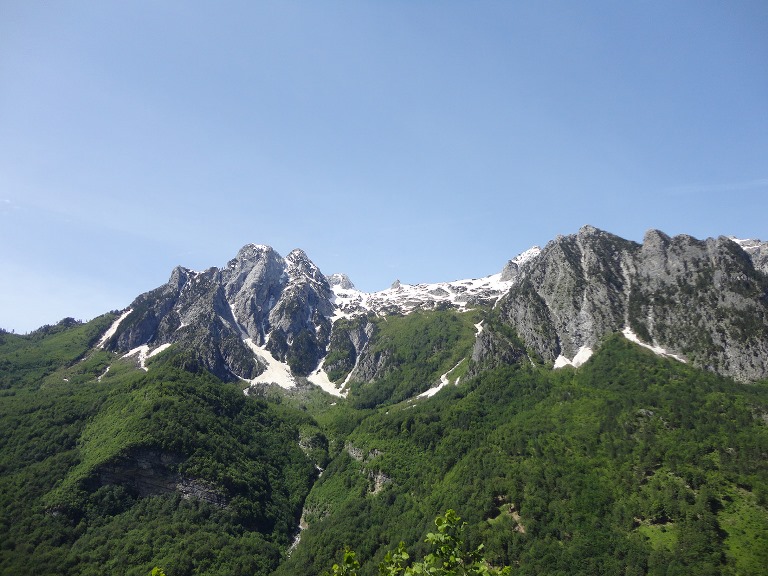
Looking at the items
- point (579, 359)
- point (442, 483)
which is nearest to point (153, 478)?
point (442, 483)

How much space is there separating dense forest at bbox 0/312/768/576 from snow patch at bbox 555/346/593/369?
6.46 m

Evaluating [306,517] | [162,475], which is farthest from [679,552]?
[162,475]

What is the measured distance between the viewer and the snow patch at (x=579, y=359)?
19162 cm

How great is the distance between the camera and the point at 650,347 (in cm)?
18338

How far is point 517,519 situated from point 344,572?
→ 12132cm

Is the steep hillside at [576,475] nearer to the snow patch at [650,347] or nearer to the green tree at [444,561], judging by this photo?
the snow patch at [650,347]

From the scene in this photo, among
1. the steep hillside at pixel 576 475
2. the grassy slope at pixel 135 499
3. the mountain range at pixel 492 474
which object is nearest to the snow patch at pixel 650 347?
the mountain range at pixel 492 474

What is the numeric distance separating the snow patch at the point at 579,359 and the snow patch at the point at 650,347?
57.1 ft

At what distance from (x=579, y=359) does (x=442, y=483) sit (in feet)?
279

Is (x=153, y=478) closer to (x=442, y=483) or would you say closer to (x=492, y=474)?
(x=442, y=483)

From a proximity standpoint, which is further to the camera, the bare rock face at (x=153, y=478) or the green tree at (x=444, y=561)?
the bare rock face at (x=153, y=478)

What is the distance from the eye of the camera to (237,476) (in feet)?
565

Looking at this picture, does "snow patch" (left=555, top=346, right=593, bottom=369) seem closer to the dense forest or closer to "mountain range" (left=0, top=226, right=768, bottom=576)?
"mountain range" (left=0, top=226, right=768, bottom=576)

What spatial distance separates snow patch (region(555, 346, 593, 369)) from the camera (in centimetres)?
19162
